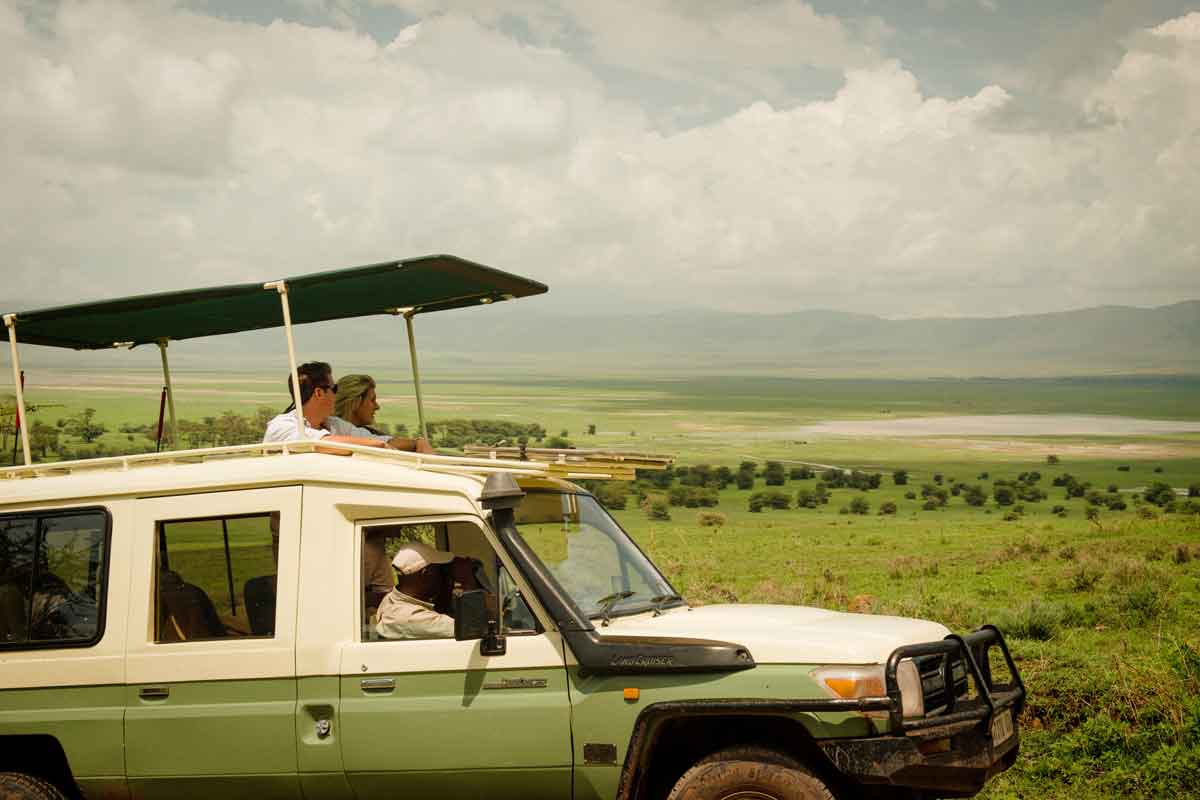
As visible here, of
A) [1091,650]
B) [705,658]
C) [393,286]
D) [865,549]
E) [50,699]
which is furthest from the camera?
[865,549]

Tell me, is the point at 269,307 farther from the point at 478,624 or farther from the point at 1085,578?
the point at 1085,578

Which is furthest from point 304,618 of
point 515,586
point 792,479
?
point 792,479

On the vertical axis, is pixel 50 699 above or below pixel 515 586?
below

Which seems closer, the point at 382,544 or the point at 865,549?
the point at 382,544

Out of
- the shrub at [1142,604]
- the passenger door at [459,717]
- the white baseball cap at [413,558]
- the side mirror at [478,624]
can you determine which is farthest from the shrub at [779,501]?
the side mirror at [478,624]

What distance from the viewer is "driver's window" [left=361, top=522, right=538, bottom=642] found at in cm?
671

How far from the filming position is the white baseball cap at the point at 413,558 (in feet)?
22.7

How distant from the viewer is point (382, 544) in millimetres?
7070

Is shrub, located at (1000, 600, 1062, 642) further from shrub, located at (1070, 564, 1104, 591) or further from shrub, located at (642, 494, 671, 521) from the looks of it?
shrub, located at (642, 494, 671, 521)

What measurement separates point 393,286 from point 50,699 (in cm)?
321

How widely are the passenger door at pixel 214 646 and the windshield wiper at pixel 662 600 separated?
1.96m

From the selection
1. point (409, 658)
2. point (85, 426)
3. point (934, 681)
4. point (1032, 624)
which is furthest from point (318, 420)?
point (85, 426)

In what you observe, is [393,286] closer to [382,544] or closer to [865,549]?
[382,544]

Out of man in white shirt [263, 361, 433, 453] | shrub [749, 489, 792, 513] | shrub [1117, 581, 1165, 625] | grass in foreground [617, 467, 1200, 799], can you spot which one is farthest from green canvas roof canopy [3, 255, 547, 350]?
shrub [749, 489, 792, 513]
